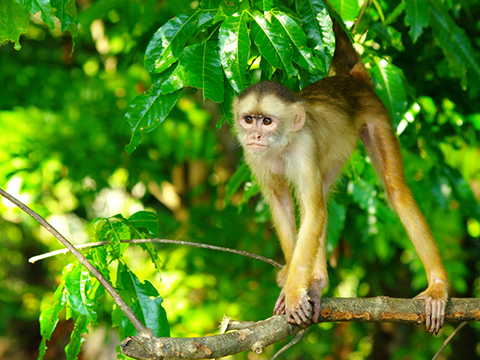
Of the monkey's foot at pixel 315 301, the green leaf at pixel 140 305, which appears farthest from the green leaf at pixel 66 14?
the monkey's foot at pixel 315 301

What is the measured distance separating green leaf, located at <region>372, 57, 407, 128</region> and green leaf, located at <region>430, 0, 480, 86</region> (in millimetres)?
344

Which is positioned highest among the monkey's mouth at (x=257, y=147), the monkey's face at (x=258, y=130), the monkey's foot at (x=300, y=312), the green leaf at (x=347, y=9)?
the green leaf at (x=347, y=9)

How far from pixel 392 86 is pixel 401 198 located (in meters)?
0.88

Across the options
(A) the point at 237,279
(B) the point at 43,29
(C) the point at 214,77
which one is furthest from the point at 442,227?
(B) the point at 43,29

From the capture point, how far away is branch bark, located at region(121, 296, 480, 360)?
7.30 feet

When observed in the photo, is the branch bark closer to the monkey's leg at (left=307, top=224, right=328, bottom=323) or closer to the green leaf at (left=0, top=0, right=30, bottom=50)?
the monkey's leg at (left=307, top=224, right=328, bottom=323)

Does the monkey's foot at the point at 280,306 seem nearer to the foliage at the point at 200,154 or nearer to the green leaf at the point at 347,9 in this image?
the foliage at the point at 200,154

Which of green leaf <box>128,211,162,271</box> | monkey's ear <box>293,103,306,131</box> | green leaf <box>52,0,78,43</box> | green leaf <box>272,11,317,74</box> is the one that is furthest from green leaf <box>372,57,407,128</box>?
Result: green leaf <box>52,0,78,43</box>

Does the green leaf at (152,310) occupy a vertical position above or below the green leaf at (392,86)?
below

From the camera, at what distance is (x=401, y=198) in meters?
4.13

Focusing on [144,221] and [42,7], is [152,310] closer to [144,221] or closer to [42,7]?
[144,221]

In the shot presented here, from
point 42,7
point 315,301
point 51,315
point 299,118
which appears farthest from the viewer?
point 299,118

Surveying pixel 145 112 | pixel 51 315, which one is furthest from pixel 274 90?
pixel 51 315

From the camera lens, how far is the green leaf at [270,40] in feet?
9.16
